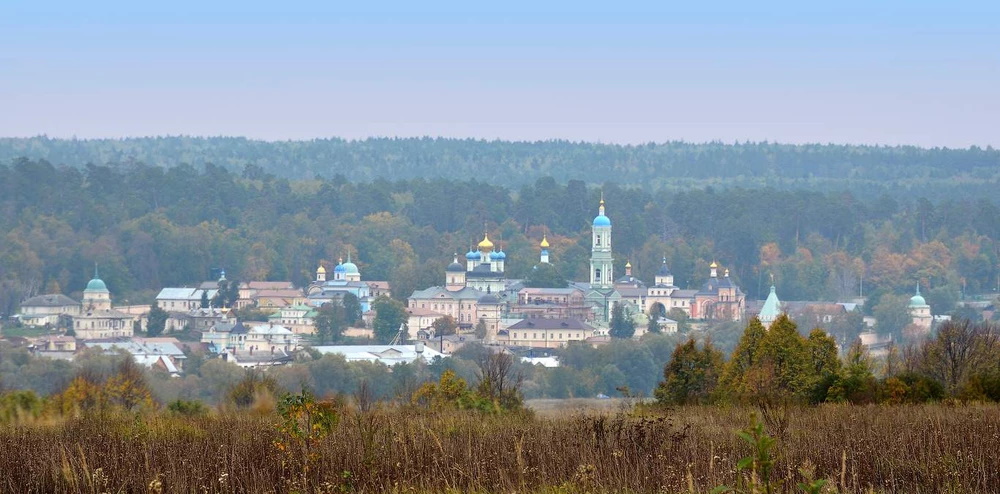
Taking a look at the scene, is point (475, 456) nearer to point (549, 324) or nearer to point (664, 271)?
point (549, 324)

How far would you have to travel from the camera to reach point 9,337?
324 feet

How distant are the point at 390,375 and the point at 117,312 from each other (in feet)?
127

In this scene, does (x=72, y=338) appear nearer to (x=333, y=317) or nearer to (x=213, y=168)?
(x=333, y=317)

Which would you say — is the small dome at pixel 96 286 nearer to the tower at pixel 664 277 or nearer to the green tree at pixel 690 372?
the tower at pixel 664 277

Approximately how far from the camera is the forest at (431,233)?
130 meters

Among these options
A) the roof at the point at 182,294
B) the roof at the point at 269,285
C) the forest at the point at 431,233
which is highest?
the forest at the point at 431,233

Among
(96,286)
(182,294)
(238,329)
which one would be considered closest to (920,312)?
(238,329)

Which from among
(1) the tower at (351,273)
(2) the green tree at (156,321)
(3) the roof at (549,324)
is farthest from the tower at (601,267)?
(2) the green tree at (156,321)

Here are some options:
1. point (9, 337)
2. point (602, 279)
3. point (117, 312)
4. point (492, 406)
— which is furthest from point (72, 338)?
point (492, 406)

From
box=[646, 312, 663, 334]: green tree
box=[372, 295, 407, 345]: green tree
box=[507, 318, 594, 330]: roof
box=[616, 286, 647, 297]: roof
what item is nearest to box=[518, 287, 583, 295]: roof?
box=[616, 286, 647, 297]: roof

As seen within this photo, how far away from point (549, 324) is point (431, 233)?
4220cm

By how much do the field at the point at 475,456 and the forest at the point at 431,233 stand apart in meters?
107

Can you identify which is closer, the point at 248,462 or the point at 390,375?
the point at 248,462

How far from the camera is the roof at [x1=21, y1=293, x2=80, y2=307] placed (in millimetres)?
111250
